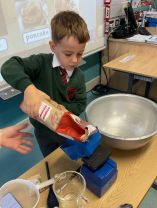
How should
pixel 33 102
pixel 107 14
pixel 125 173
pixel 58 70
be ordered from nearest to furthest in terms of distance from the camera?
pixel 33 102, pixel 125 173, pixel 58 70, pixel 107 14

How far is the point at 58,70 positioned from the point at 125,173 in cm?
48

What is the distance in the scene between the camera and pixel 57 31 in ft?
2.45

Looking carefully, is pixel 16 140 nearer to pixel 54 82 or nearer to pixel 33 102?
pixel 33 102

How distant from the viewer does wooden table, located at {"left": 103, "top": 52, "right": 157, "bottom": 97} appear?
1.76m

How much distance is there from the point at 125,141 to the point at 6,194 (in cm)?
40

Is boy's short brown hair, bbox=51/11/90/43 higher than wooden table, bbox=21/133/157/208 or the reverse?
higher

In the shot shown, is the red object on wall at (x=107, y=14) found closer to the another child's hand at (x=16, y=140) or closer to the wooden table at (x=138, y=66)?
the wooden table at (x=138, y=66)

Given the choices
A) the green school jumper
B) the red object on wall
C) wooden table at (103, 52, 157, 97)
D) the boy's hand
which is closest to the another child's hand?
Answer: the boy's hand

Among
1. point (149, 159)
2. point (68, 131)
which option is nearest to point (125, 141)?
point (149, 159)

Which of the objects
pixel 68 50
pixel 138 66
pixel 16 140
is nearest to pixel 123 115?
pixel 68 50

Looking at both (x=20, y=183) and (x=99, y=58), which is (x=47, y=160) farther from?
(x=99, y=58)

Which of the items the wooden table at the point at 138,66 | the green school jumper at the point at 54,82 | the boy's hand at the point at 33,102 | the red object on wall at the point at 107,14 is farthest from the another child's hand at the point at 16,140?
the red object on wall at the point at 107,14

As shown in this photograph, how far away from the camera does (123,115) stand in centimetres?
95

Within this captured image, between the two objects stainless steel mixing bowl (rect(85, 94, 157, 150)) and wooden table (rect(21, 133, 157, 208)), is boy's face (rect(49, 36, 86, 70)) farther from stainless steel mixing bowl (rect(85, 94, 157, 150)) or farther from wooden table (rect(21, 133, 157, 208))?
wooden table (rect(21, 133, 157, 208))
